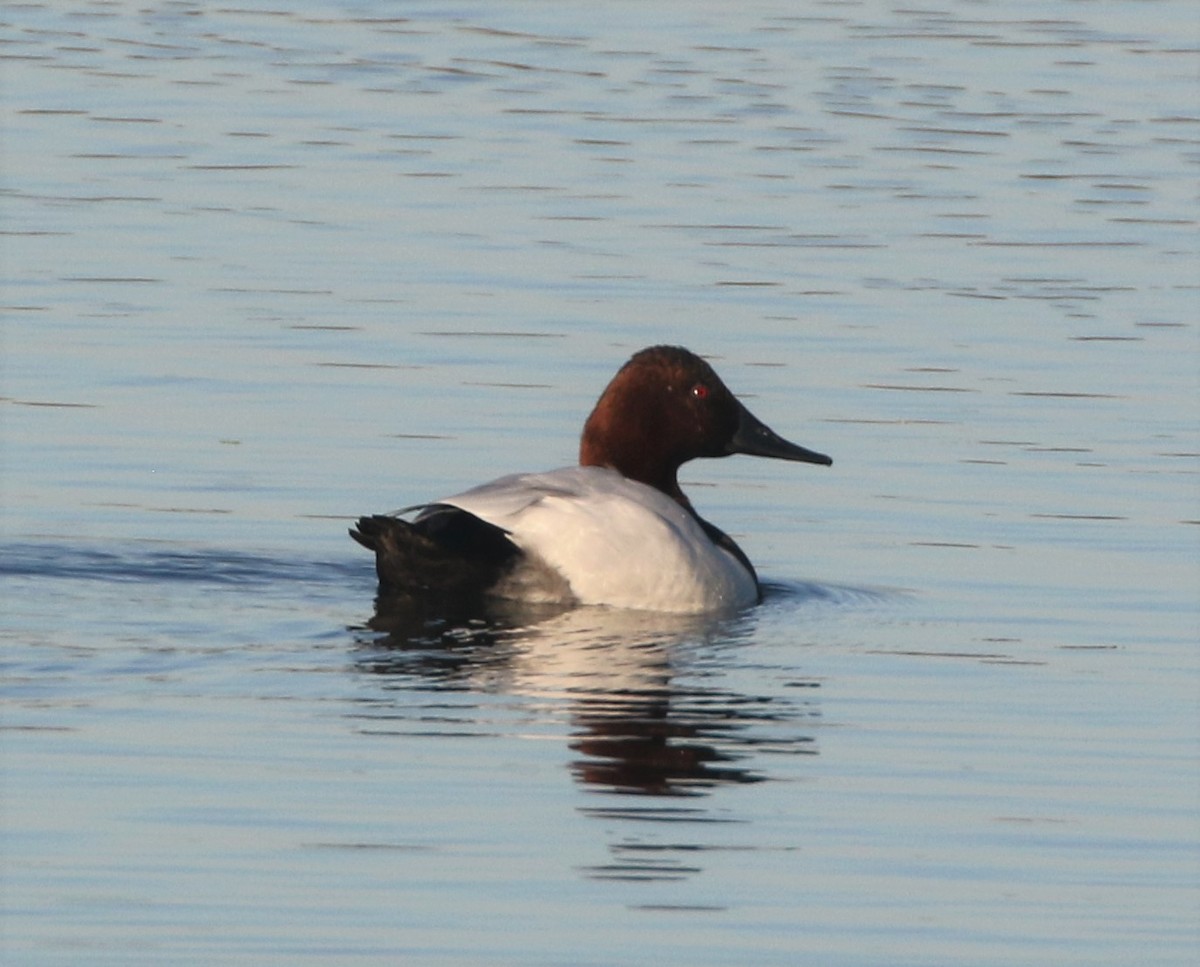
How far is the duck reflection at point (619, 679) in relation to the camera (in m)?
8.14

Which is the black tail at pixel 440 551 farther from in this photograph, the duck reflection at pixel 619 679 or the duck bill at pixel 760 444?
the duck bill at pixel 760 444

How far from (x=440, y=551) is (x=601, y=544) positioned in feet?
1.92

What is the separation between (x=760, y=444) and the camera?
1183 cm

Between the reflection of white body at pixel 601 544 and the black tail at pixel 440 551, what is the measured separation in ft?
0.25

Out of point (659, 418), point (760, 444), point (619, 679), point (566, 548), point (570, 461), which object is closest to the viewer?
point (619, 679)

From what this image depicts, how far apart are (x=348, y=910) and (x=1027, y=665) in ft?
11.4

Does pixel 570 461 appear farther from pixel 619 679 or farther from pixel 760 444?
pixel 619 679

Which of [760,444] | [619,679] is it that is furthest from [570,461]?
[619,679]

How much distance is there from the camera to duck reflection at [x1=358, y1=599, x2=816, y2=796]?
320 inches

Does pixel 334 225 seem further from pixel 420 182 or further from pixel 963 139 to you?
pixel 963 139

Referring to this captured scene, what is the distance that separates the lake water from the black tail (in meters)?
0.31

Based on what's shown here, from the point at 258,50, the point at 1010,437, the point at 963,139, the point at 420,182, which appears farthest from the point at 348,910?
the point at 258,50

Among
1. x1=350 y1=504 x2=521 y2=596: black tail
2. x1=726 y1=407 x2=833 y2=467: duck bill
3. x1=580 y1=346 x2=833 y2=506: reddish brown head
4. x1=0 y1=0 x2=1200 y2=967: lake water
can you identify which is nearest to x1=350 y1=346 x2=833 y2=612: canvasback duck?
x1=350 y1=504 x2=521 y2=596: black tail

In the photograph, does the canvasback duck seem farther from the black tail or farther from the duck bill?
the duck bill
